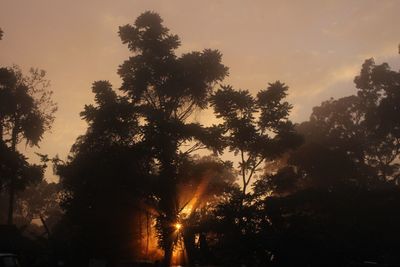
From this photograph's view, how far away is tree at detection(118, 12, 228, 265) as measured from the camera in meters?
30.8

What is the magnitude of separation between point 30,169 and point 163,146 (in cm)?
1579

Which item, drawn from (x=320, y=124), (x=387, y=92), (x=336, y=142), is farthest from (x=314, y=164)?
(x=387, y=92)

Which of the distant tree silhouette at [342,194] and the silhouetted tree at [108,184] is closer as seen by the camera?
the distant tree silhouette at [342,194]

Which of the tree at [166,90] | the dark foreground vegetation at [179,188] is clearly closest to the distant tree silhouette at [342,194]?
the dark foreground vegetation at [179,188]

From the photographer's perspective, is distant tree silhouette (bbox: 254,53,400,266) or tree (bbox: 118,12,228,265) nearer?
distant tree silhouette (bbox: 254,53,400,266)

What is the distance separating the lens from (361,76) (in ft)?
161

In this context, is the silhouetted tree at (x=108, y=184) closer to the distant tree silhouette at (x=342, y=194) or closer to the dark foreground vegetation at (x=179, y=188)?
the dark foreground vegetation at (x=179, y=188)

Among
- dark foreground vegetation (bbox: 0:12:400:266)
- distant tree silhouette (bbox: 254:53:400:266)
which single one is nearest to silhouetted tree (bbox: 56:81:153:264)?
dark foreground vegetation (bbox: 0:12:400:266)

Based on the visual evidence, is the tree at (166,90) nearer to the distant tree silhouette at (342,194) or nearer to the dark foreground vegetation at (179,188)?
the dark foreground vegetation at (179,188)

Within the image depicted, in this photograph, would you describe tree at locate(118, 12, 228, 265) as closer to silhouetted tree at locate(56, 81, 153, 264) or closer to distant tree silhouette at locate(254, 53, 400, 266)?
silhouetted tree at locate(56, 81, 153, 264)

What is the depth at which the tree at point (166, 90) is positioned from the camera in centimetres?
3081

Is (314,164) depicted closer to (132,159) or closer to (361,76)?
(361,76)

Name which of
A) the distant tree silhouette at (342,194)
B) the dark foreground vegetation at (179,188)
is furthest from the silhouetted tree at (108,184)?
the distant tree silhouette at (342,194)

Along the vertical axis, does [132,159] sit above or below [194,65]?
below
